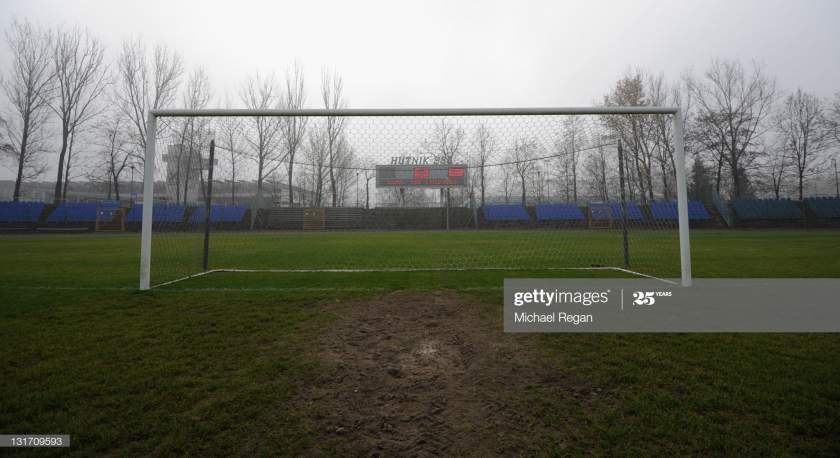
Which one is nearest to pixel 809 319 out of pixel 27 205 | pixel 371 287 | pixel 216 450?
pixel 371 287

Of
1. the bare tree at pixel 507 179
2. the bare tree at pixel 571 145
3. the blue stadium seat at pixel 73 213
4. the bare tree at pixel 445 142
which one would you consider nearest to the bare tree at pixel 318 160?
the bare tree at pixel 445 142

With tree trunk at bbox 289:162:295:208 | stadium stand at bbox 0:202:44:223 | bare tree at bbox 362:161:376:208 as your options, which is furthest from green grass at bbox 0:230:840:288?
stadium stand at bbox 0:202:44:223

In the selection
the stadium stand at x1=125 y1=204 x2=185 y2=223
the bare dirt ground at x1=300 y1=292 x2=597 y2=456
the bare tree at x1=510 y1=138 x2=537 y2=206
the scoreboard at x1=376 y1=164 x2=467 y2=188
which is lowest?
the bare dirt ground at x1=300 y1=292 x2=597 y2=456

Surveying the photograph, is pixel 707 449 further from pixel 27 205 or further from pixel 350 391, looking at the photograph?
pixel 27 205

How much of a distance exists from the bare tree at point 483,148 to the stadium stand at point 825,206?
34762 mm

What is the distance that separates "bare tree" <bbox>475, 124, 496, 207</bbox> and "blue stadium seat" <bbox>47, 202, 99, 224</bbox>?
31378mm

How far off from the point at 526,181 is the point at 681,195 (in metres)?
3.51

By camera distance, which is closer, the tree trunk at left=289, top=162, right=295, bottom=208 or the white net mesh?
the white net mesh

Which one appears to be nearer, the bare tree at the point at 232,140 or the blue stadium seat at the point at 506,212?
the bare tree at the point at 232,140

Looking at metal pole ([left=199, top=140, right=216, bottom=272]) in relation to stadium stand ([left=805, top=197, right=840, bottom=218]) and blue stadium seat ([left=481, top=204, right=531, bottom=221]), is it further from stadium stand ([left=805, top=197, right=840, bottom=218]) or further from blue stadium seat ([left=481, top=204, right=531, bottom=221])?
stadium stand ([left=805, top=197, right=840, bottom=218])

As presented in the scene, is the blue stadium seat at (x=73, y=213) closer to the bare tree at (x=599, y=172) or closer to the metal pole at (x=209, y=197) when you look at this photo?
the metal pole at (x=209, y=197)

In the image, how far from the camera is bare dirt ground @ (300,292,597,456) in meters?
1.75

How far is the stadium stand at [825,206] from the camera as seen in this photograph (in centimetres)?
2602

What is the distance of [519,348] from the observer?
2.93 meters
